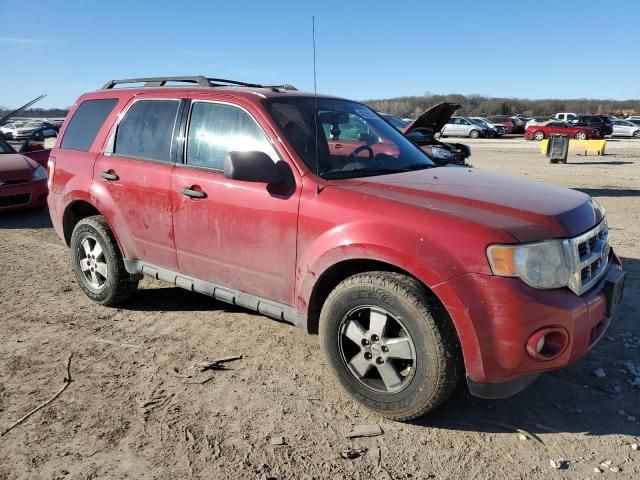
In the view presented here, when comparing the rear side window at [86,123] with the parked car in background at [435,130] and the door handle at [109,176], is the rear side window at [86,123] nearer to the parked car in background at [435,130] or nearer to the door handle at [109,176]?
the door handle at [109,176]

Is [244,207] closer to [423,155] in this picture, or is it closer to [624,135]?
[423,155]

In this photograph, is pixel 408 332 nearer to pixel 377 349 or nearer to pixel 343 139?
pixel 377 349

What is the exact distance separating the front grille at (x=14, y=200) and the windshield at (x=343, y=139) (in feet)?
21.6

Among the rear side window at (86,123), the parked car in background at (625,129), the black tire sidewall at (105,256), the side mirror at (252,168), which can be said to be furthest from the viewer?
the parked car in background at (625,129)

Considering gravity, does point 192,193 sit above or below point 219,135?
below

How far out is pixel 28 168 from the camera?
8.80 meters

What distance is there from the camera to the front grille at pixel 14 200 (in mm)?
8537

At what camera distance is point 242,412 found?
3162mm

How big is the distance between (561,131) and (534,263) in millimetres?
36207

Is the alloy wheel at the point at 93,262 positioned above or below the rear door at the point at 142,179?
below

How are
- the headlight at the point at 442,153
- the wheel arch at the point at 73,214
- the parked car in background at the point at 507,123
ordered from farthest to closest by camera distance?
the parked car in background at the point at 507,123, the headlight at the point at 442,153, the wheel arch at the point at 73,214

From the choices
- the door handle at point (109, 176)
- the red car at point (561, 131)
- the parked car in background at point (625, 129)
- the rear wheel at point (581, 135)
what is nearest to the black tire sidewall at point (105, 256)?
the door handle at point (109, 176)

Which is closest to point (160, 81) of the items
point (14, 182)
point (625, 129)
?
point (14, 182)

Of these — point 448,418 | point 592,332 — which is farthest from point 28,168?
point 592,332
